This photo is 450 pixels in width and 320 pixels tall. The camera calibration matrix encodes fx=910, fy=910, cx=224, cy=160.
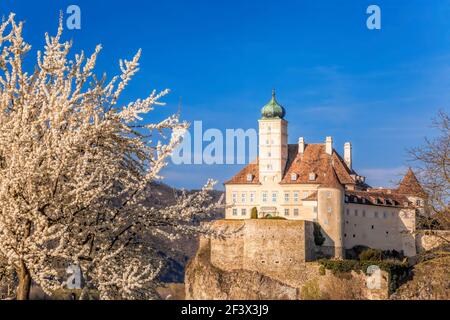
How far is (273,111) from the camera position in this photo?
220ft

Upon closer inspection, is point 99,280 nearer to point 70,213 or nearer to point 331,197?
point 70,213

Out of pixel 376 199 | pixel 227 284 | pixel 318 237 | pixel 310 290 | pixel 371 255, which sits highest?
pixel 376 199

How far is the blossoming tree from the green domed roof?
169 ft

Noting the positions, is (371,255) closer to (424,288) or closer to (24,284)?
(424,288)

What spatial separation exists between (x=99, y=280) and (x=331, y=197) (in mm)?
45404

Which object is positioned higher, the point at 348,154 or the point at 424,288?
the point at 348,154

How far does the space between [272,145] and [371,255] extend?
1188 cm

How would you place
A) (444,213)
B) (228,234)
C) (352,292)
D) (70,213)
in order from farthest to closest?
(352,292), (444,213), (228,234), (70,213)

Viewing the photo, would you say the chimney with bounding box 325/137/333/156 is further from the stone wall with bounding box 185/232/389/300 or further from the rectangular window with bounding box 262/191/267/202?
the stone wall with bounding box 185/232/389/300

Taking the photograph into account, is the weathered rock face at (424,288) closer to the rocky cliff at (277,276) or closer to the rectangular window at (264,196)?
the rocky cliff at (277,276)

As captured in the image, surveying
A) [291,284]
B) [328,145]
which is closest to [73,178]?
[291,284]

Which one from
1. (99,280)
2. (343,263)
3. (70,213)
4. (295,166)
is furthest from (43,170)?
(295,166)
